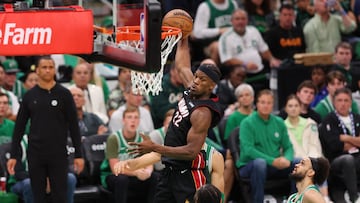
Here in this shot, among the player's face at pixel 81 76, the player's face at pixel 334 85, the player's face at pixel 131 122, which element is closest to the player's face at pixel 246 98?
the player's face at pixel 334 85

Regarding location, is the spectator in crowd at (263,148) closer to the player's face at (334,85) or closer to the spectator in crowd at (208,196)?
the player's face at (334,85)

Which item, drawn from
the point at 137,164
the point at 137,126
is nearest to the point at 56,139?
the point at 137,126

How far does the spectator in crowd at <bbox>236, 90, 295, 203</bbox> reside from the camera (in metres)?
12.6

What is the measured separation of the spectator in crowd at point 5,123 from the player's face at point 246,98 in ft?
10.1

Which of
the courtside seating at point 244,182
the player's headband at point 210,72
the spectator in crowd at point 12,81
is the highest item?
the player's headband at point 210,72

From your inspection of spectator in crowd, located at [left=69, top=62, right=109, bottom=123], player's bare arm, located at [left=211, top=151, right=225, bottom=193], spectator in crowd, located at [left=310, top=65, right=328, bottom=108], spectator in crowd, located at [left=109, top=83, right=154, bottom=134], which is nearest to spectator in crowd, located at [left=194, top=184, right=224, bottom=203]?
player's bare arm, located at [left=211, top=151, right=225, bottom=193]

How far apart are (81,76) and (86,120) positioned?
78 cm

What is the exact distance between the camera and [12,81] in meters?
14.1

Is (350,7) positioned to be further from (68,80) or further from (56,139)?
(56,139)

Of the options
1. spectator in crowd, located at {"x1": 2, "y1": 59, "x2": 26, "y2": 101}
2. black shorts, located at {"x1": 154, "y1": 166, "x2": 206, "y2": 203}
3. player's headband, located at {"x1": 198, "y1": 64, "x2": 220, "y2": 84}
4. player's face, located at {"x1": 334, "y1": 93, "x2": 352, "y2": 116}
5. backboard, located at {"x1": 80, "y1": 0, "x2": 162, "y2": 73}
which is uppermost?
backboard, located at {"x1": 80, "y1": 0, "x2": 162, "y2": 73}

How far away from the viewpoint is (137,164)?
31.4 feet

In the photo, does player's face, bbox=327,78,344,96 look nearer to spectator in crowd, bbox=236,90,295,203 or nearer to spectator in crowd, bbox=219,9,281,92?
spectator in crowd, bbox=219,9,281,92

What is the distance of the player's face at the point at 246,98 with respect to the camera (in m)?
13.6

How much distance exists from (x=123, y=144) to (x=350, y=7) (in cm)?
636
